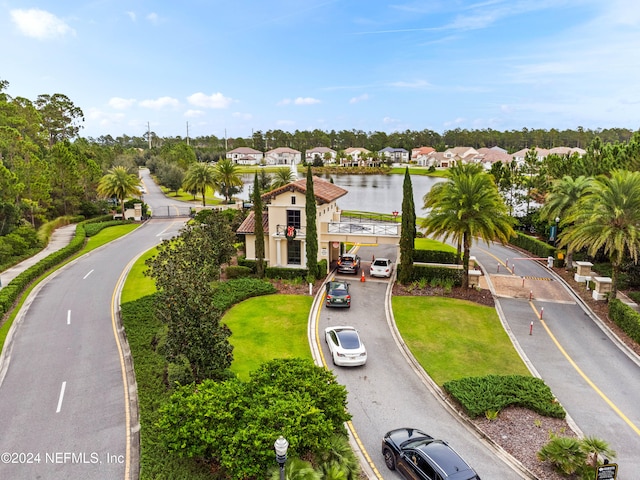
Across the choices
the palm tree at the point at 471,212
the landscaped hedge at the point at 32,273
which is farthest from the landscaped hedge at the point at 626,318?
the landscaped hedge at the point at 32,273

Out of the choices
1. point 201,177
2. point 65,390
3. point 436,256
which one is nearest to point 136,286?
point 65,390

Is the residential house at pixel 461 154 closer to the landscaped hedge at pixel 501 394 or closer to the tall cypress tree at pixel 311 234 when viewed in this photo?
the tall cypress tree at pixel 311 234

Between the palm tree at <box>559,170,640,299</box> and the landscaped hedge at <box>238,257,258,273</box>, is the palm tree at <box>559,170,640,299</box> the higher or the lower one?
the higher one

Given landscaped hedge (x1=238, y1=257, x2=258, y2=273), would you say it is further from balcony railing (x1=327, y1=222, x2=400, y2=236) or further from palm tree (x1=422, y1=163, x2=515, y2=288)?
palm tree (x1=422, y1=163, x2=515, y2=288)

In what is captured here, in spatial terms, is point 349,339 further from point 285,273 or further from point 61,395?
point 285,273

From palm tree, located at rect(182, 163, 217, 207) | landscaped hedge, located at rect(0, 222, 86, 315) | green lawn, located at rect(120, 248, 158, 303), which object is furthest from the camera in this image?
palm tree, located at rect(182, 163, 217, 207)

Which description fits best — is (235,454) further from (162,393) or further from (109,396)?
(109,396)

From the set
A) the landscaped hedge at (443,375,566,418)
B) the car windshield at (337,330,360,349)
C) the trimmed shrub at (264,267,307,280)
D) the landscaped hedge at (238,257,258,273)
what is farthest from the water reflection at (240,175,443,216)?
the landscaped hedge at (443,375,566,418)

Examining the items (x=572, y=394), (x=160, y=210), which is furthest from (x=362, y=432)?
(x=160, y=210)
